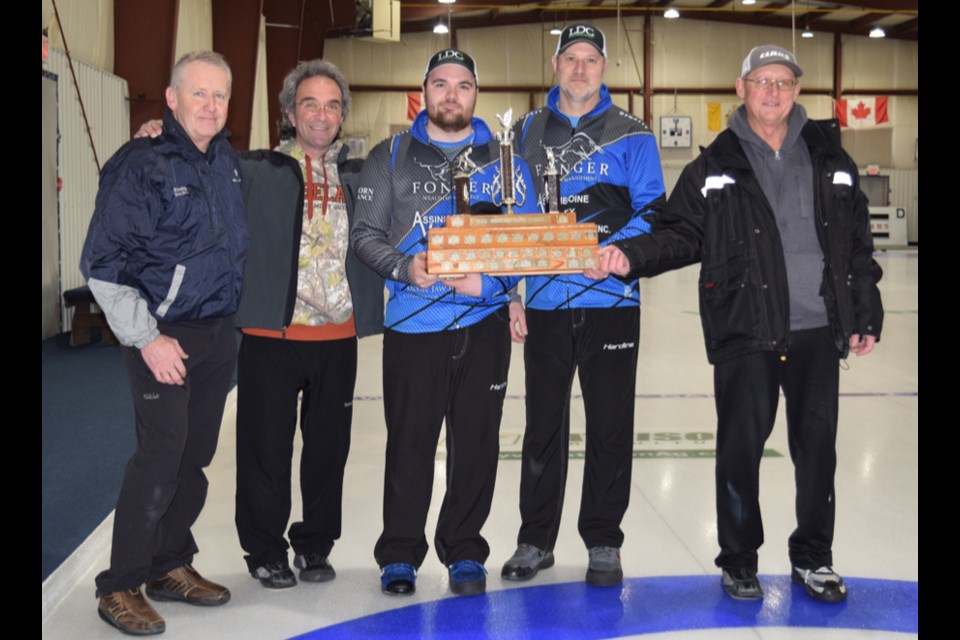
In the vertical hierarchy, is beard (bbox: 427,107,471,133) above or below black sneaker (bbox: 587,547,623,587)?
above

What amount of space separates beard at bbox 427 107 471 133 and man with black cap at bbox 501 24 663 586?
355mm

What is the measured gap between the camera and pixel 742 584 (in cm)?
327

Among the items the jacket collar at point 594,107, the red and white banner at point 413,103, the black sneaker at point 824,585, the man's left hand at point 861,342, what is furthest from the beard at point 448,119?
the red and white banner at point 413,103

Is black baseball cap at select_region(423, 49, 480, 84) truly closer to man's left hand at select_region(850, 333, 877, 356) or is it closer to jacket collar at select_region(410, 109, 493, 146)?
jacket collar at select_region(410, 109, 493, 146)

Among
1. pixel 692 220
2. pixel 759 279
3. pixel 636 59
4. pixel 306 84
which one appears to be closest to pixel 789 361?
pixel 759 279

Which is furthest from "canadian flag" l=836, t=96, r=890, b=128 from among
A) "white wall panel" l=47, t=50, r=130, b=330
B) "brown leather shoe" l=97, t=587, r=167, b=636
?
"brown leather shoe" l=97, t=587, r=167, b=636

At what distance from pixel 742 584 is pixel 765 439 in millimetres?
479

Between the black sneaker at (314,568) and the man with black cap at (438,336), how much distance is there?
0.80 feet

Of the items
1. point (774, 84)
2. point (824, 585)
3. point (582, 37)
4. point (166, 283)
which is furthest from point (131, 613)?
point (774, 84)

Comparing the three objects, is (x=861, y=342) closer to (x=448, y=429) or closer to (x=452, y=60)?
(x=448, y=429)

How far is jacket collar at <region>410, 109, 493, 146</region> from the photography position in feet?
10.8

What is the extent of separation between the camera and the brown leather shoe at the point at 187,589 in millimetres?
3283

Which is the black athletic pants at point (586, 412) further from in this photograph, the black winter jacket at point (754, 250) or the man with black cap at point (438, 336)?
the black winter jacket at point (754, 250)
